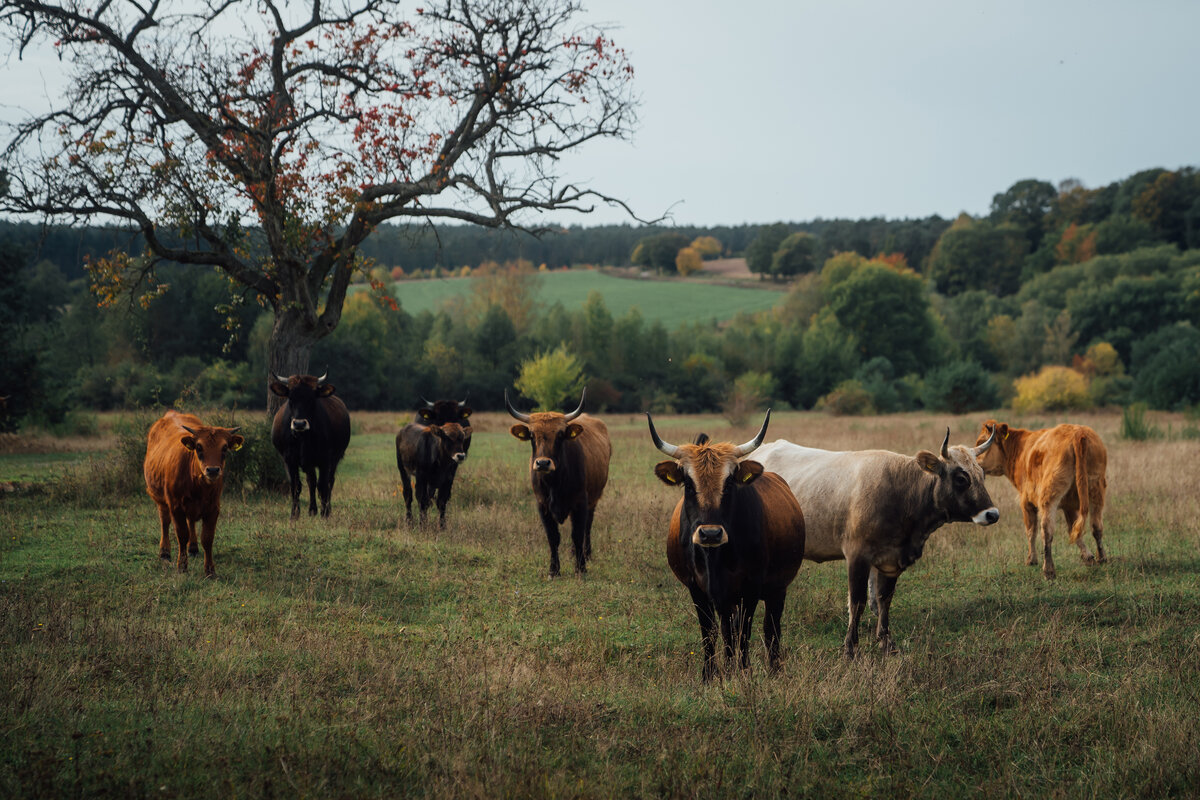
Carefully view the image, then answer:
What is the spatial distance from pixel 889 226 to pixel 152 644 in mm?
126608

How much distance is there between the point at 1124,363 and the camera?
64125 millimetres

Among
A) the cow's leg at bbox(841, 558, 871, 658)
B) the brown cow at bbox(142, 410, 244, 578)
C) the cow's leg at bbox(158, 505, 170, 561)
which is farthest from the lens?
the cow's leg at bbox(158, 505, 170, 561)

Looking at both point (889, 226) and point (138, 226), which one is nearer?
point (138, 226)

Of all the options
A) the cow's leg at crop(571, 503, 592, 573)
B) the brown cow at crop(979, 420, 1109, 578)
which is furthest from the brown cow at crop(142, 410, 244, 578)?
the brown cow at crop(979, 420, 1109, 578)

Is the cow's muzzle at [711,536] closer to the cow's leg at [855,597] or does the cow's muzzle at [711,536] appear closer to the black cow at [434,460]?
the cow's leg at [855,597]

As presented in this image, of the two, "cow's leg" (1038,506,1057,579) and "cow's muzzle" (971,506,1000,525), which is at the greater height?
"cow's muzzle" (971,506,1000,525)

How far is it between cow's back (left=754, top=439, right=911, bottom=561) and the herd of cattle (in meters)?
0.01

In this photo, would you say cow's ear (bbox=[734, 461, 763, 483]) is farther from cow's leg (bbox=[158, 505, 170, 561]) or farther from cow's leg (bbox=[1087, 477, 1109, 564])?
cow's leg (bbox=[158, 505, 170, 561])

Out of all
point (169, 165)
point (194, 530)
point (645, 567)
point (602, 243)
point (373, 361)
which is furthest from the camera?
point (602, 243)

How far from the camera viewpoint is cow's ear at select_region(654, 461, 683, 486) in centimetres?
599

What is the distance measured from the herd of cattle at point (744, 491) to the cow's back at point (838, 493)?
0.5 inches

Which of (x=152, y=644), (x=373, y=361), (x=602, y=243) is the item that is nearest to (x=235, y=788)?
(x=152, y=644)

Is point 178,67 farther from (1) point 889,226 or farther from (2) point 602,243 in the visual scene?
(1) point 889,226

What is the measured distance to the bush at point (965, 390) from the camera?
5088cm
